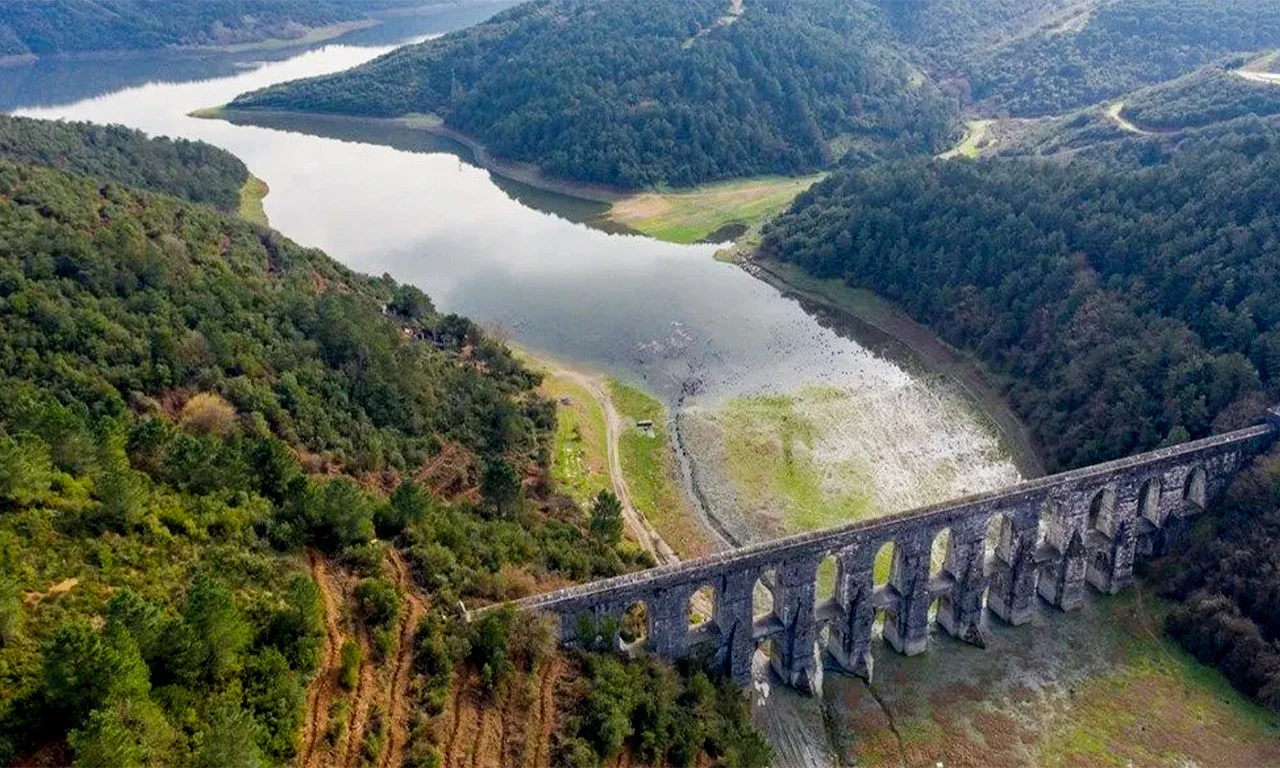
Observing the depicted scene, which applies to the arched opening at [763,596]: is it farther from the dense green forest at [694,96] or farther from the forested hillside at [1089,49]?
the forested hillside at [1089,49]

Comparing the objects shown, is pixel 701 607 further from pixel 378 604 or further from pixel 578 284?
pixel 578 284

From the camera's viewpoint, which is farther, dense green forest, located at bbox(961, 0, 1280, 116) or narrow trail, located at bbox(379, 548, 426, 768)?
dense green forest, located at bbox(961, 0, 1280, 116)

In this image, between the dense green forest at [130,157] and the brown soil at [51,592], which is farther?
the dense green forest at [130,157]

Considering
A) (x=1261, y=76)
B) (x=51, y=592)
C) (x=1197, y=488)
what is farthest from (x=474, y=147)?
(x=51, y=592)

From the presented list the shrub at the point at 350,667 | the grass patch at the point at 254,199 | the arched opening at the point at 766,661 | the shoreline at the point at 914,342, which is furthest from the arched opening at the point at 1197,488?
the grass patch at the point at 254,199

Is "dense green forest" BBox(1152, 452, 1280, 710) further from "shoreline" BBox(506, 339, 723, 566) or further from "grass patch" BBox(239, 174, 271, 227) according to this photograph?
"grass patch" BBox(239, 174, 271, 227)

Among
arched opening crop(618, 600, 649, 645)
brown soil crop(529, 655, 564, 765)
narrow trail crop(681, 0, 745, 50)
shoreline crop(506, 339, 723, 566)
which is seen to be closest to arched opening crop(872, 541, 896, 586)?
shoreline crop(506, 339, 723, 566)
